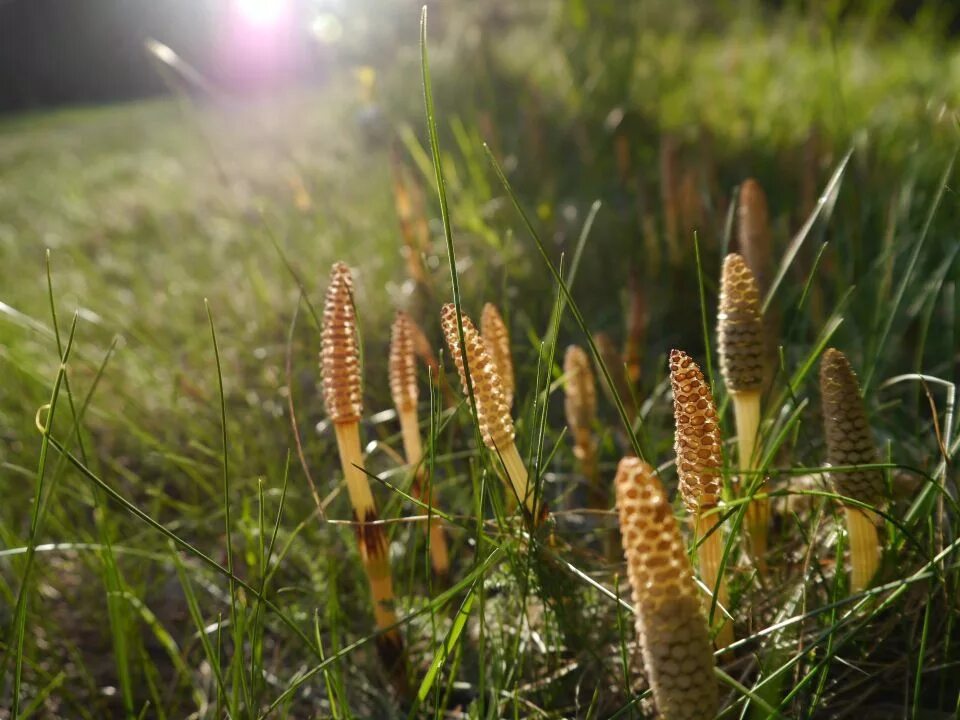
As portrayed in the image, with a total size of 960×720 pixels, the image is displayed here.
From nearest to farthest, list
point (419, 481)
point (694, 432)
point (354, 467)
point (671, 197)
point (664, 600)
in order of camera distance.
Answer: point (664, 600) < point (694, 432) < point (354, 467) < point (419, 481) < point (671, 197)

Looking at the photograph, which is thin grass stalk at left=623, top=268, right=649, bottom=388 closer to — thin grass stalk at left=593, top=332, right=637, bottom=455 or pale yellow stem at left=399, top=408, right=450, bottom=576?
thin grass stalk at left=593, top=332, right=637, bottom=455

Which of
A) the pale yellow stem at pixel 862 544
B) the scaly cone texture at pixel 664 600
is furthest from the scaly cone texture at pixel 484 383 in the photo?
the pale yellow stem at pixel 862 544

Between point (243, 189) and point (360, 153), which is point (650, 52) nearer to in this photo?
point (360, 153)

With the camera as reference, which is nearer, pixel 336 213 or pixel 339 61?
pixel 336 213

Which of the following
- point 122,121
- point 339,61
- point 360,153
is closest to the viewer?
point 360,153

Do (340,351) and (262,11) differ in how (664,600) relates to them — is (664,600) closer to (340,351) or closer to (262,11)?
(340,351)

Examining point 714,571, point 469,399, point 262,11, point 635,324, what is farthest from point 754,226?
point 262,11

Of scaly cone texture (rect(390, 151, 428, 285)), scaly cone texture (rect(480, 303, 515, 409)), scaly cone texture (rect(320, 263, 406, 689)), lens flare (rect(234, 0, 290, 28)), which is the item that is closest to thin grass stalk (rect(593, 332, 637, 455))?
scaly cone texture (rect(480, 303, 515, 409))

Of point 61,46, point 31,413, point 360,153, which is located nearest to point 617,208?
point 360,153
